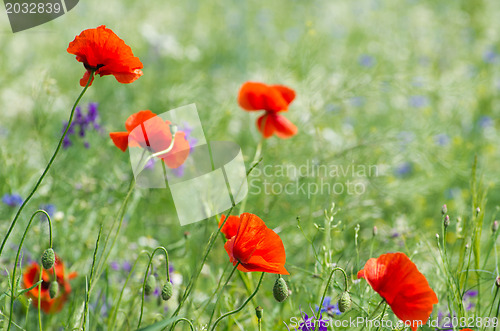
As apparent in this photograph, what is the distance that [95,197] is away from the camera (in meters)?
1.68

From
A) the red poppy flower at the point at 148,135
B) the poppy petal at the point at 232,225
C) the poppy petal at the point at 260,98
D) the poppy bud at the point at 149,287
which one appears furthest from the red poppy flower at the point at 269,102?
the poppy bud at the point at 149,287

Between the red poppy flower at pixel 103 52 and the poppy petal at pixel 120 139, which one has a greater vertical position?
the red poppy flower at pixel 103 52

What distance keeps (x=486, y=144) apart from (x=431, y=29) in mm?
1362

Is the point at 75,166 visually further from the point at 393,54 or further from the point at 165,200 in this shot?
the point at 393,54

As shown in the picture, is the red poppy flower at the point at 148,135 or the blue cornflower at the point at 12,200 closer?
the red poppy flower at the point at 148,135

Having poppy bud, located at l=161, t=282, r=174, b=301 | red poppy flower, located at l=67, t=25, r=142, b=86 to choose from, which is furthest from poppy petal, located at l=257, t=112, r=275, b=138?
poppy bud, located at l=161, t=282, r=174, b=301

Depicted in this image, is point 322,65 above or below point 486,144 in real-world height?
above

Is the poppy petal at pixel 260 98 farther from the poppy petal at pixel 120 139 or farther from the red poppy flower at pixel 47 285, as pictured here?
the red poppy flower at pixel 47 285

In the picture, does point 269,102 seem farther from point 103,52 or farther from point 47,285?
point 47,285

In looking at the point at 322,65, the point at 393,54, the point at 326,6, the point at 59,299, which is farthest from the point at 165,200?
the point at 326,6

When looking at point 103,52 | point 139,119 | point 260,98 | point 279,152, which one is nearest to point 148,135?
point 139,119

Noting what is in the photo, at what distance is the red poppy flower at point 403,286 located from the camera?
0.76 meters

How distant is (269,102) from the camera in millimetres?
1270

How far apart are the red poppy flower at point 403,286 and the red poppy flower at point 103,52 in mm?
505
